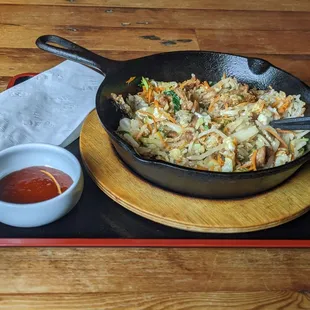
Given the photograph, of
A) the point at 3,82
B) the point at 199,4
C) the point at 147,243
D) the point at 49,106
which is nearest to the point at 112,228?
the point at 147,243

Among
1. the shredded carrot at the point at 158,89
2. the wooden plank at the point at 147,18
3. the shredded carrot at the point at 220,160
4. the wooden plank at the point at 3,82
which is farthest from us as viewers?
the wooden plank at the point at 147,18

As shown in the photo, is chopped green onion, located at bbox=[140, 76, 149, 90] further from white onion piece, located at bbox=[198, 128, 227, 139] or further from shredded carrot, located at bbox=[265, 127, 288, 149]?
shredded carrot, located at bbox=[265, 127, 288, 149]

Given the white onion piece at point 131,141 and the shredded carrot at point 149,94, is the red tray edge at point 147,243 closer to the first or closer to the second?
the white onion piece at point 131,141

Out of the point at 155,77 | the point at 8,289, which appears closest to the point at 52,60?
the point at 155,77

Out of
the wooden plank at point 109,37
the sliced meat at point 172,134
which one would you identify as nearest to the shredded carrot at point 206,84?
the sliced meat at point 172,134

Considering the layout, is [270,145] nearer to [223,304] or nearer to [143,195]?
[143,195]

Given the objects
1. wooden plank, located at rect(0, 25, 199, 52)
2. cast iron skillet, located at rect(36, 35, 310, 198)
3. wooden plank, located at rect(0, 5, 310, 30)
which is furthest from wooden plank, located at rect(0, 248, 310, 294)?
wooden plank, located at rect(0, 5, 310, 30)

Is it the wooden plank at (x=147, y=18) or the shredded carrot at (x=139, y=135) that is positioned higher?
the shredded carrot at (x=139, y=135)
